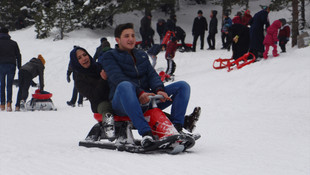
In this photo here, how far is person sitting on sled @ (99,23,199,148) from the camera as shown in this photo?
161 inches

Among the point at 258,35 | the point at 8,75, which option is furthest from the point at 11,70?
the point at 258,35

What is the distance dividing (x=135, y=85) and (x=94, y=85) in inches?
23.0

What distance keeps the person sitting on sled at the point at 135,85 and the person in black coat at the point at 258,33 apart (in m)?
9.73

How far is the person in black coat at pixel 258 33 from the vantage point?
540 inches

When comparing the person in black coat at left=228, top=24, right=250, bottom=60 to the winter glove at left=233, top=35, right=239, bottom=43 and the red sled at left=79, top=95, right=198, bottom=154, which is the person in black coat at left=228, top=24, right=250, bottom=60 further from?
the red sled at left=79, top=95, right=198, bottom=154

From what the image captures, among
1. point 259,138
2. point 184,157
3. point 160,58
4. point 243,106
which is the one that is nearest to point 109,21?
point 160,58

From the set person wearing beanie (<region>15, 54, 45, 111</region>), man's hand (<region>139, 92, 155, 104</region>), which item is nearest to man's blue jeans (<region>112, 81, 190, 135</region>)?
man's hand (<region>139, 92, 155, 104</region>)

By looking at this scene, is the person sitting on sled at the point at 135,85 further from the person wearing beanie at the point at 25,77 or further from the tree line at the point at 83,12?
the tree line at the point at 83,12

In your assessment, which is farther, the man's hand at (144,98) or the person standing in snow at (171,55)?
the person standing in snow at (171,55)

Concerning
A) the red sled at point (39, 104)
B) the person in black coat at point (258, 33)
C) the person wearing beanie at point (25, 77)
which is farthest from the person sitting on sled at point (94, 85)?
the person in black coat at point (258, 33)

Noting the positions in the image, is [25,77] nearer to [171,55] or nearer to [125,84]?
[171,55]

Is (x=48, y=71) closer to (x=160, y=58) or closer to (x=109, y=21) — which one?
(x=160, y=58)

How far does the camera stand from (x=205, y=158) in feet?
12.7

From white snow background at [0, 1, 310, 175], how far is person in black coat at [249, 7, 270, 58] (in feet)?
1.61
